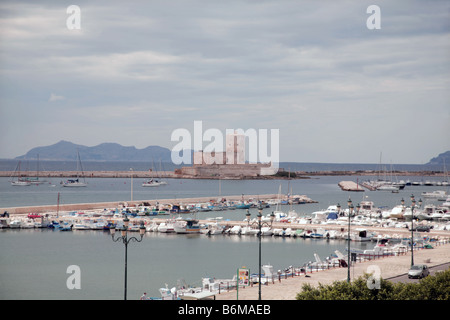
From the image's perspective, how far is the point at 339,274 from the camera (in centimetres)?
2694

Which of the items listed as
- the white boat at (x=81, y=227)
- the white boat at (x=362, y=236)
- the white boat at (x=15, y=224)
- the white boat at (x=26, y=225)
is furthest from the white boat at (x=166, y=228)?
the white boat at (x=362, y=236)

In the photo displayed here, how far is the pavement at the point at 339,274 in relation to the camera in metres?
22.4

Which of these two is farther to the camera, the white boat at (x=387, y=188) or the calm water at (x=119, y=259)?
the white boat at (x=387, y=188)

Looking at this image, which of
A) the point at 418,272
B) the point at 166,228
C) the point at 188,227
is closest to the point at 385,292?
the point at 418,272

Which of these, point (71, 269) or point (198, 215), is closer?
point (71, 269)

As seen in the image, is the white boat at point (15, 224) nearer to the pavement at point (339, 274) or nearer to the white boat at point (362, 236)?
the white boat at point (362, 236)

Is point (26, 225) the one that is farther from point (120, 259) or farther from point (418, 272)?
point (418, 272)

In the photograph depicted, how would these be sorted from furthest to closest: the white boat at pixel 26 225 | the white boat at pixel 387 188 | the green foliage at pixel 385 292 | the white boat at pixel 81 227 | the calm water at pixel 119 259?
the white boat at pixel 387 188, the white boat at pixel 26 225, the white boat at pixel 81 227, the calm water at pixel 119 259, the green foliage at pixel 385 292

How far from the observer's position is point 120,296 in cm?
2652

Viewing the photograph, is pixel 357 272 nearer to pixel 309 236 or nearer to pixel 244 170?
pixel 309 236

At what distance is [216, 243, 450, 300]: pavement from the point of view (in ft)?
73.4

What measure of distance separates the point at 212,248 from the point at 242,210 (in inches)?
1261
